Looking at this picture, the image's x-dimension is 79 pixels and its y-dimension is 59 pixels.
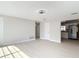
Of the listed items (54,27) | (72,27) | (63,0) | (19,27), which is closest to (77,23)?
(72,27)

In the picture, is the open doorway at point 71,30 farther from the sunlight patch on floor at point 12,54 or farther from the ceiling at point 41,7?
the sunlight patch on floor at point 12,54

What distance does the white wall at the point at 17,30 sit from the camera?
17.5 ft

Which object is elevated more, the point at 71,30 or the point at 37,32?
the point at 71,30

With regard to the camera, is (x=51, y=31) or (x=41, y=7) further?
(x=51, y=31)

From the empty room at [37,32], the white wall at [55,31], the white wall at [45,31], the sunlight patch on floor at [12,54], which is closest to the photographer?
the sunlight patch on floor at [12,54]

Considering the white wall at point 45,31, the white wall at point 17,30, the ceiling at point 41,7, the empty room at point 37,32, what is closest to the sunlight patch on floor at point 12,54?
the empty room at point 37,32

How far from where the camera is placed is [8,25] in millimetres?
5449

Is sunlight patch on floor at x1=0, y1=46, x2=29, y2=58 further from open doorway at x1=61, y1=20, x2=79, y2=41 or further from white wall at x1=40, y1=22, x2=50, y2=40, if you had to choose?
open doorway at x1=61, y1=20, x2=79, y2=41

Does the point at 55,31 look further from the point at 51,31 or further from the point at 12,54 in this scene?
the point at 12,54

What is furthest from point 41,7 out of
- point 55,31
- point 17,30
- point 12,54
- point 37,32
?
point 37,32

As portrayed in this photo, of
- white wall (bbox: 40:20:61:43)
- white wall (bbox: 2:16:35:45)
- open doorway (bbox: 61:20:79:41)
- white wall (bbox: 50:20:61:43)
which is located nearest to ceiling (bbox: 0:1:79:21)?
white wall (bbox: 2:16:35:45)

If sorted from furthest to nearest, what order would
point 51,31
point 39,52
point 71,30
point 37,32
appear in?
point 37,32 → point 71,30 → point 51,31 → point 39,52

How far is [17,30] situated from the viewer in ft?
19.9

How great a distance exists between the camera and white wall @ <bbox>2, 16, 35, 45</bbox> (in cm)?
534
